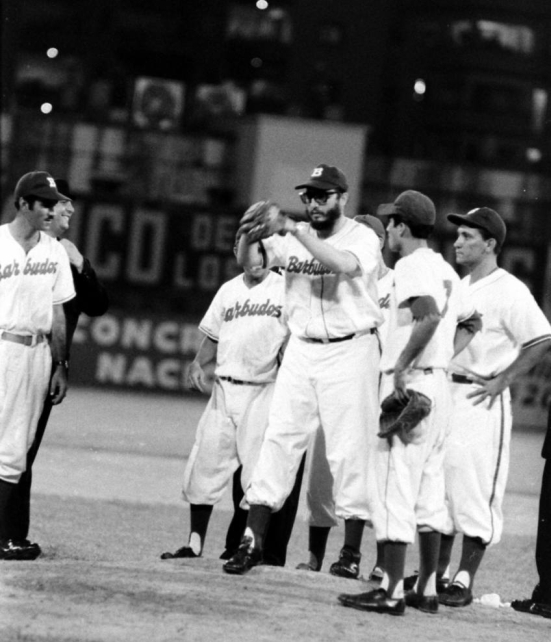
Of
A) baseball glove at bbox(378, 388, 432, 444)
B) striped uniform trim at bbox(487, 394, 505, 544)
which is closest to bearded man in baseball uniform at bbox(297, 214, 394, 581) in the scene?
striped uniform trim at bbox(487, 394, 505, 544)

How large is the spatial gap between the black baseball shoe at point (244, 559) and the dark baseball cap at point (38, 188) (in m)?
1.92

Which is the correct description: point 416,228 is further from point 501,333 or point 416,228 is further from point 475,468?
point 475,468

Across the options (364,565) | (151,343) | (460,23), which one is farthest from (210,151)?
(364,565)

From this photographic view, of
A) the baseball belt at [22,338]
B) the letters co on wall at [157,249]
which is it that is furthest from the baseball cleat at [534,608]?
the letters co on wall at [157,249]

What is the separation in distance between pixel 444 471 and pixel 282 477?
2.50 ft

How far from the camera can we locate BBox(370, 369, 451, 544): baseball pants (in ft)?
16.8

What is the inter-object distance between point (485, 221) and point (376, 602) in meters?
1.90

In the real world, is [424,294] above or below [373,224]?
below

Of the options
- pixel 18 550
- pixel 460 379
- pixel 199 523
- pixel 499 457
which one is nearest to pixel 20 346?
pixel 18 550

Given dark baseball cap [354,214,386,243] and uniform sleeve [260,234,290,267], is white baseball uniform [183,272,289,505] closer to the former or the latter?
dark baseball cap [354,214,386,243]

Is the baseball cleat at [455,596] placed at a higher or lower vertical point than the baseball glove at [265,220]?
lower

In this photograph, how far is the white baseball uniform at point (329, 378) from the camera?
5.58m

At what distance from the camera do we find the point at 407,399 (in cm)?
512

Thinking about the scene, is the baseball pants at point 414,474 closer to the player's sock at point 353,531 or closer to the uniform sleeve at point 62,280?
the player's sock at point 353,531
